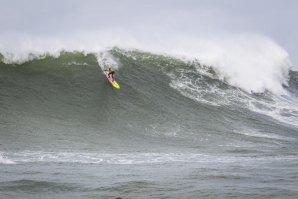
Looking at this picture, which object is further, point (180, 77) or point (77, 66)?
point (180, 77)

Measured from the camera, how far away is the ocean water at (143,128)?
8117mm

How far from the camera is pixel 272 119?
66.7 feet

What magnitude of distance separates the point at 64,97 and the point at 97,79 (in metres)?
3.31

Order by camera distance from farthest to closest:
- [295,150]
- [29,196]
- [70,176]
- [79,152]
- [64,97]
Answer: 1. [64,97]
2. [295,150]
3. [79,152]
4. [70,176]
5. [29,196]

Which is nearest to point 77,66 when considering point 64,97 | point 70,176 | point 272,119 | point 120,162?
point 64,97

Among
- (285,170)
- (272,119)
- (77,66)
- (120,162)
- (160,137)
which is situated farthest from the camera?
(77,66)

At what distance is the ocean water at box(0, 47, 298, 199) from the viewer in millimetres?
8117

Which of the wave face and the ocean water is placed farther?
the wave face

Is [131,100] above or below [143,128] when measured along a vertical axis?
above

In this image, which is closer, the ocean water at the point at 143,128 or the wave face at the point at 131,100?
the ocean water at the point at 143,128

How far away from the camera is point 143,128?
1622 centimetres

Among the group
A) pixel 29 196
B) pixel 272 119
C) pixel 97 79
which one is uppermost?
pixel 97 79

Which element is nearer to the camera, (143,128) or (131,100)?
(143,128)

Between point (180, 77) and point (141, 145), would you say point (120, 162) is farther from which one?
point (180, 77)
